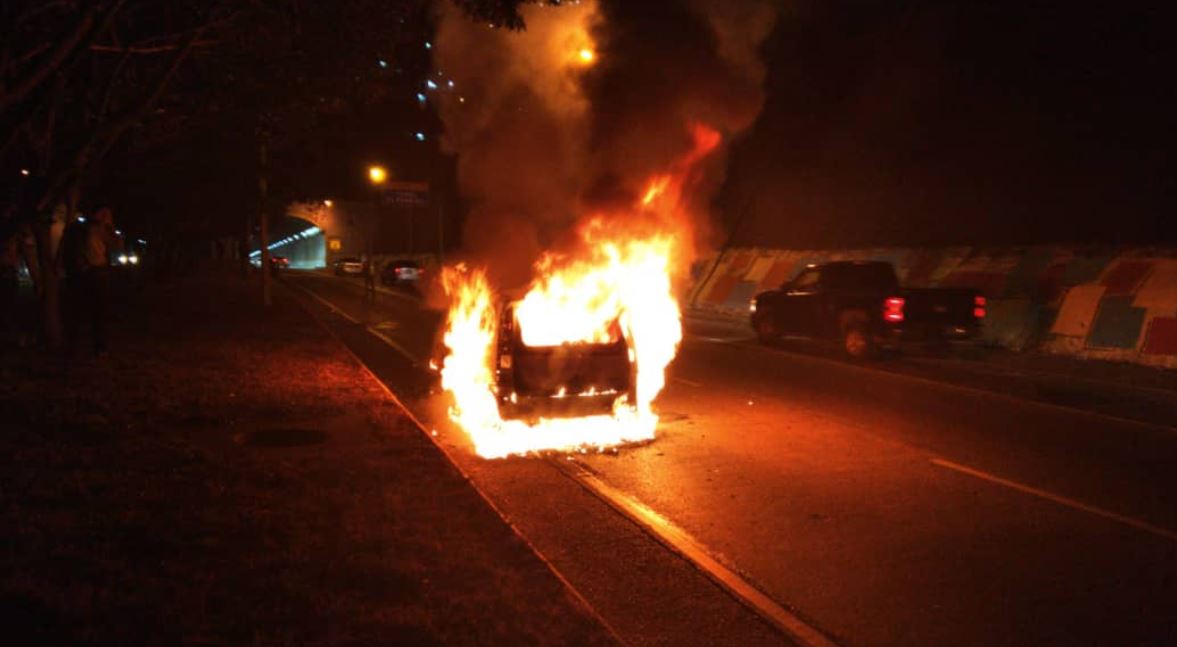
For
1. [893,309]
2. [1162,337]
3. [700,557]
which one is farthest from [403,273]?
[700,557]

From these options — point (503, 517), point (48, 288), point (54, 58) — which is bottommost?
point (503, 517)

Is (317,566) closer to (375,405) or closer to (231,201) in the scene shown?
(375,405)

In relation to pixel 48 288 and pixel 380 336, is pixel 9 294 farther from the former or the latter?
pixel 380 336

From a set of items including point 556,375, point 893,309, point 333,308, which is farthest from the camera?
point 333,308

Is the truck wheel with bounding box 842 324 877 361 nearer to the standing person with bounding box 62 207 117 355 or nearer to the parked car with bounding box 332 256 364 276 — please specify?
the standing person with bounding box 62 207 117 355

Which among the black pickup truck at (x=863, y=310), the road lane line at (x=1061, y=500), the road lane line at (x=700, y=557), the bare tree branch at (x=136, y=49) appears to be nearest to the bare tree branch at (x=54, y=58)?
the bare tree branch at (x=136, y=49)

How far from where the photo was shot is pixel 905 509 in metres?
6.77

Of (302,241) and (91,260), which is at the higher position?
(302,241)

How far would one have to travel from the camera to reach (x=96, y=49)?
860cm

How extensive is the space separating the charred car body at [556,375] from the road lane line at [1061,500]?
315 centimetres

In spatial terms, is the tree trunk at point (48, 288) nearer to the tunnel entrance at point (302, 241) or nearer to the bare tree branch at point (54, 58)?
the bare tree branch at point (54, 58)

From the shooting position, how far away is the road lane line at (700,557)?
15.2ft

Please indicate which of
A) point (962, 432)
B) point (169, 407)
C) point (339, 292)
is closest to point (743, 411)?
point (962, 432)

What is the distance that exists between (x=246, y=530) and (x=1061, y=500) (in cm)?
596
